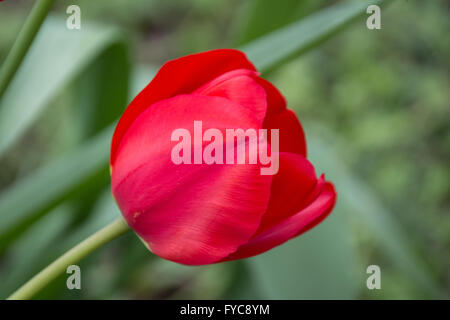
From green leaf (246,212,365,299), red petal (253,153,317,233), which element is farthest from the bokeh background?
red petal (253,153,317,233)

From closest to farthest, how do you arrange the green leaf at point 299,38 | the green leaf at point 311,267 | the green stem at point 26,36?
the green stem at point 26,36
the green leaf at point 299,38
the green leaf at point 311,267

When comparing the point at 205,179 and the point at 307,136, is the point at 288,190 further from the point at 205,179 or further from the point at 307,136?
the point at 307,136

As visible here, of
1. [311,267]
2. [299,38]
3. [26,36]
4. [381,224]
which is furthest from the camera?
[381,224]

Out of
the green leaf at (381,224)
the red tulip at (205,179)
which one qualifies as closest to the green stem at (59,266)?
the red tulip at (205,179)

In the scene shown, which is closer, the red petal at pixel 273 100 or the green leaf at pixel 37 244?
the red petal at pixel 273 100

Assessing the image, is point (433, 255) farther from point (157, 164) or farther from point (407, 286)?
point (157, 164)

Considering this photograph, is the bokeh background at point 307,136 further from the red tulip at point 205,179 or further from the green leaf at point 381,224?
the red tulip at point 205,179

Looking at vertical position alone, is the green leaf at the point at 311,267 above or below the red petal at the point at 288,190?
below

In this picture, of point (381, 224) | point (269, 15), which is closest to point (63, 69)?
point (269, 15)
